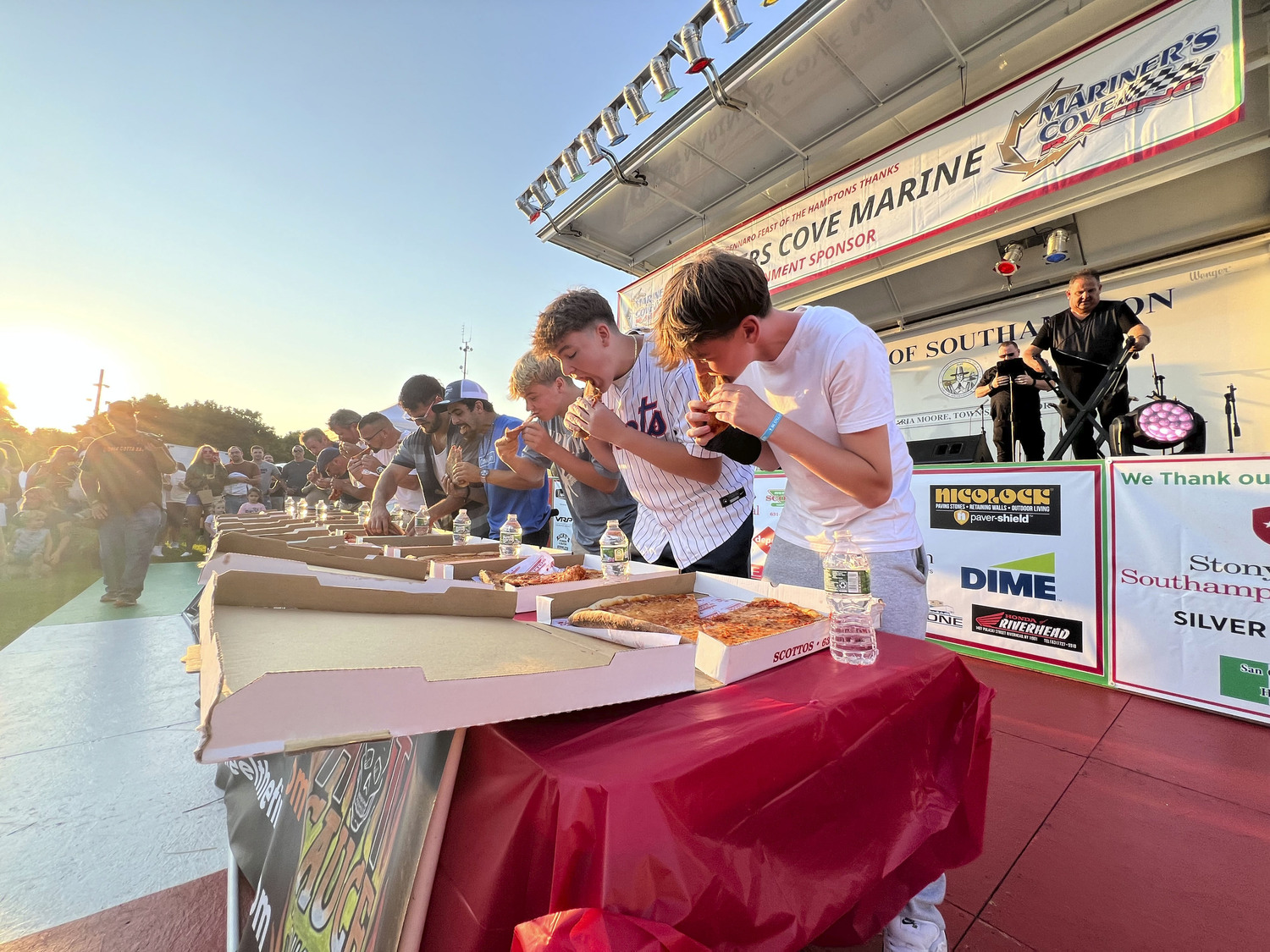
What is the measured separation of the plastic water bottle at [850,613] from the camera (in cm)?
84

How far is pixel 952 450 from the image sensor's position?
516cm

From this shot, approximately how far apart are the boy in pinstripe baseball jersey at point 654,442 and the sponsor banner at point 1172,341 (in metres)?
5.67

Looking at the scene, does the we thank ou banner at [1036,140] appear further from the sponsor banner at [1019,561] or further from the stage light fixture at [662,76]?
the sponsor banner at [1019,561]

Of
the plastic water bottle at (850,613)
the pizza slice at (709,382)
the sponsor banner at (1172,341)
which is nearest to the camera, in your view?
the plastic water bottle at (850,613)

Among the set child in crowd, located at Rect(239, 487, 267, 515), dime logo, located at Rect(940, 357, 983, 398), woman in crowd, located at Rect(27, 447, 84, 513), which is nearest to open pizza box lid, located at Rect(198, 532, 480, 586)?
dime logo, located at Rect(940, 357, 983, 398)

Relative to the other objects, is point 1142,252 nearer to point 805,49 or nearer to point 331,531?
point 805,49

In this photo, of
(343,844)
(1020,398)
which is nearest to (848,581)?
(343,844)

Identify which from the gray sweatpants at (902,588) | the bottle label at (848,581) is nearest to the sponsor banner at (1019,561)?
the gray sweatpants at (902,588)

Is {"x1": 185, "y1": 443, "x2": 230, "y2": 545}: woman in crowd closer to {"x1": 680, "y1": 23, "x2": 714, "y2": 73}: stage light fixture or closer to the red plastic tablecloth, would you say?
{"x1": 680, "y1": 23, "x2": 714, "y2": 73}: stage light fixture

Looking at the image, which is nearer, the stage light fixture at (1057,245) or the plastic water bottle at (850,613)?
the plastic water bottle at (850,613)

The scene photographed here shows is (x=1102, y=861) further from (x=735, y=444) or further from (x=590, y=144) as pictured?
(x=590, y=144)

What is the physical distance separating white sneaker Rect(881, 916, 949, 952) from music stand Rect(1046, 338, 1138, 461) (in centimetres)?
436

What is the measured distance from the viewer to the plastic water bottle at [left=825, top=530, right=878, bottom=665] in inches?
33.2

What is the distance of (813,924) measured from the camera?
22.4 inches
